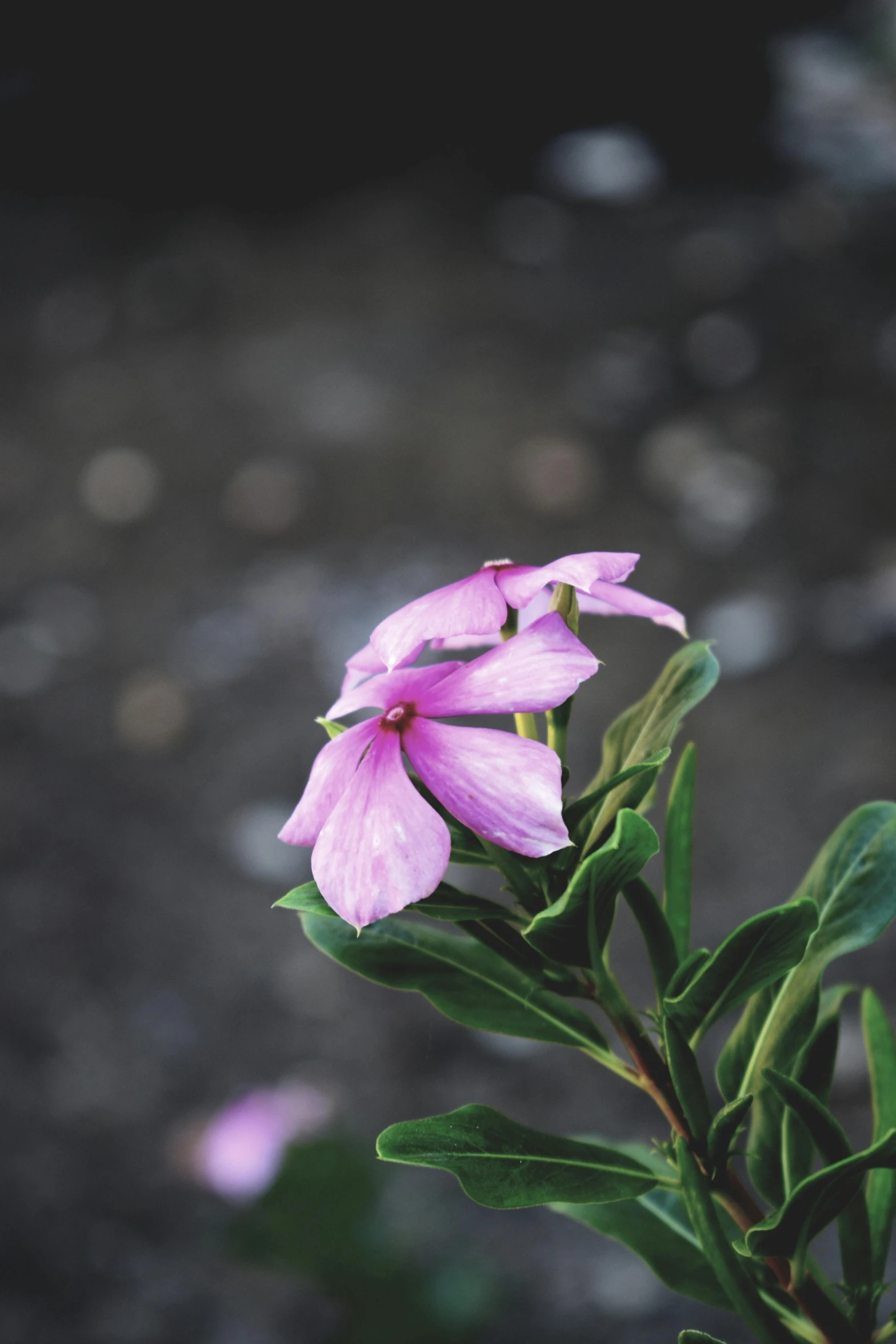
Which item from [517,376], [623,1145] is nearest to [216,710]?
[517,376]

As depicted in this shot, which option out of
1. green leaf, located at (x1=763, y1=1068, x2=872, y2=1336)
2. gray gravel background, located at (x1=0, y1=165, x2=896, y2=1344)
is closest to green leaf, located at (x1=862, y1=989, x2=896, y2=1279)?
green leaf, located at (x1=763, y1=1068, x2=872, y2=1336)

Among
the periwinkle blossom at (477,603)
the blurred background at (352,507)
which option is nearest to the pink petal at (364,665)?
the periwinkle blossom at (477,603)

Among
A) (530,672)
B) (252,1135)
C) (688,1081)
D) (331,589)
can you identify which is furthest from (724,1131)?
(331,589)

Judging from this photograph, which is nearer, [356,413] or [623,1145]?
[623,1145]

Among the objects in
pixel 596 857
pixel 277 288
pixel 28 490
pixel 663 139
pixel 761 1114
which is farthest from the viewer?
pixel 663 139

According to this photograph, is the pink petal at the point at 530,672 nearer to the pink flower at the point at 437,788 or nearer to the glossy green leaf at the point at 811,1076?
the pink flower at the point at 437,788

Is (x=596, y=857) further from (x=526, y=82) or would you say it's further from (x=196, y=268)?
(x=526, y=82)
